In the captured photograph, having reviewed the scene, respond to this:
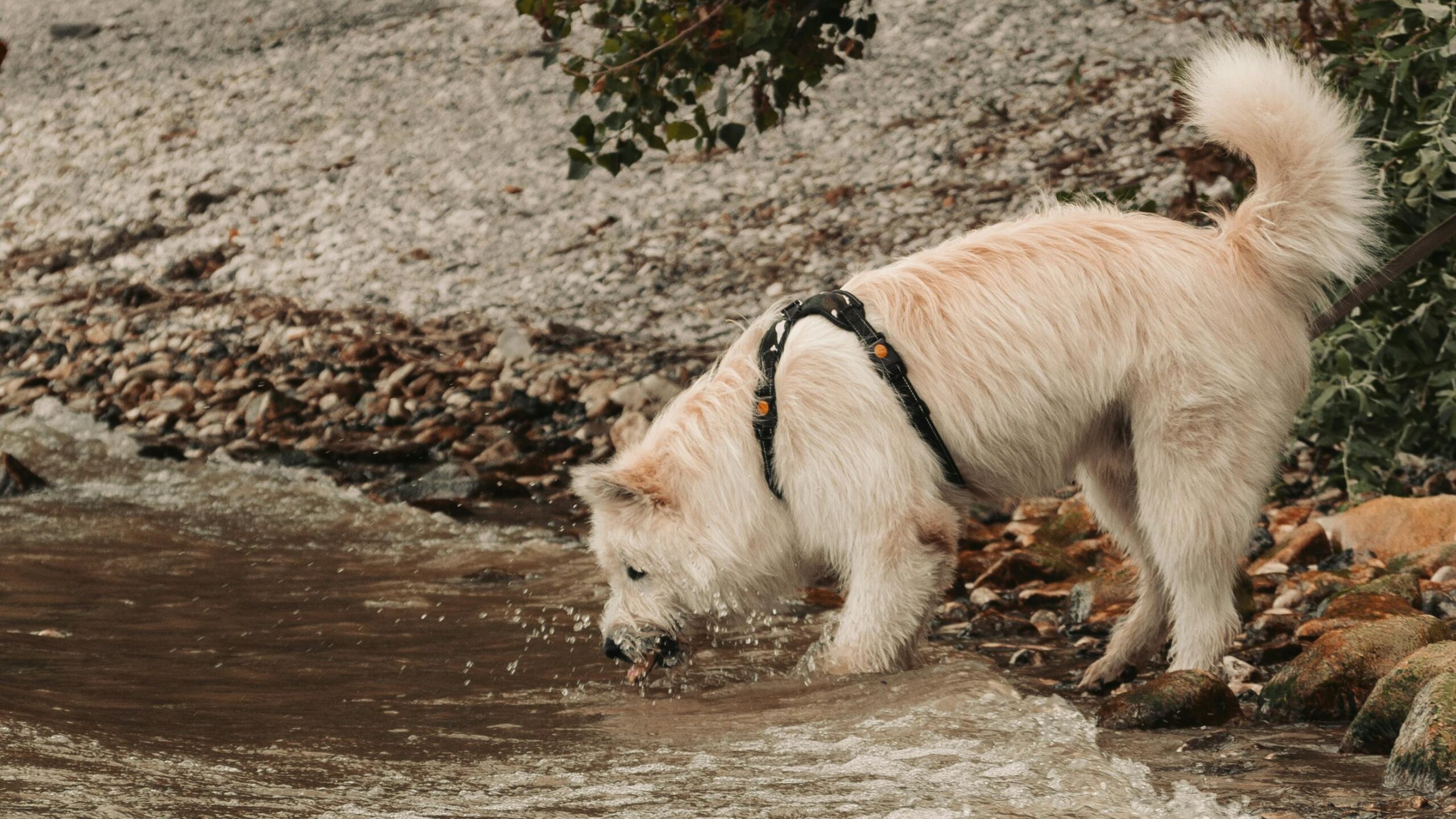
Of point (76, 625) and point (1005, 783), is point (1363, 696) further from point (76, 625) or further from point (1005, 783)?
point (76, 625)

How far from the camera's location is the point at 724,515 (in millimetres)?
5090

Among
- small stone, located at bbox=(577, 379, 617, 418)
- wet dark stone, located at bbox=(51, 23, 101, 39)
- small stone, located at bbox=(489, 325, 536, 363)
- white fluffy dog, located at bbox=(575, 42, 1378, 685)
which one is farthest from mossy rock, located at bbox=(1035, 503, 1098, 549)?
wet dark stone, located at bbox=(51, 23, 101, 39)

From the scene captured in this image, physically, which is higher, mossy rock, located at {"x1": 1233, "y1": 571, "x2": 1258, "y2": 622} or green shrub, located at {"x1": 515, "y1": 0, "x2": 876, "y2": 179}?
green shrub, located at {"x1": 515, "y1": 0, "x2": 876, "y2": 179}

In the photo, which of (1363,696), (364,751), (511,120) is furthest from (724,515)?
(511,120)

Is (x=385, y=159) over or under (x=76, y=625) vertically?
over

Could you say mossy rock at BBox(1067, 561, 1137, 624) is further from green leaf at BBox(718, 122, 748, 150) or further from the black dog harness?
green leaf at BBox(718, 122, 748, 150)

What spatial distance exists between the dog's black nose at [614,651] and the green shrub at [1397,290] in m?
3.43

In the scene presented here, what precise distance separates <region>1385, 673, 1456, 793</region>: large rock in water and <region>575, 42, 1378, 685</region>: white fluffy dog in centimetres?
128

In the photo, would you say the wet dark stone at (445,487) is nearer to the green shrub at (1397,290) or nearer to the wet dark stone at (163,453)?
the wet dark stone at (163,453)

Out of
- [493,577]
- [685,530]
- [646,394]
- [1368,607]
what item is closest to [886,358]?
[685,530]

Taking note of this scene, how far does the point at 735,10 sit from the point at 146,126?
11.1m

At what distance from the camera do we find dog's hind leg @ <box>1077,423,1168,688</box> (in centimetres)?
518

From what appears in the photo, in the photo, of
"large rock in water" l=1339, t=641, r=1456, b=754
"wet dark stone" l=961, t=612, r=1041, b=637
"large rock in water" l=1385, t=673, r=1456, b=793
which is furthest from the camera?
"wet dark stone" l=961, t=612, r=1041, b=637

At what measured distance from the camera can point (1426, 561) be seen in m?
5.70
